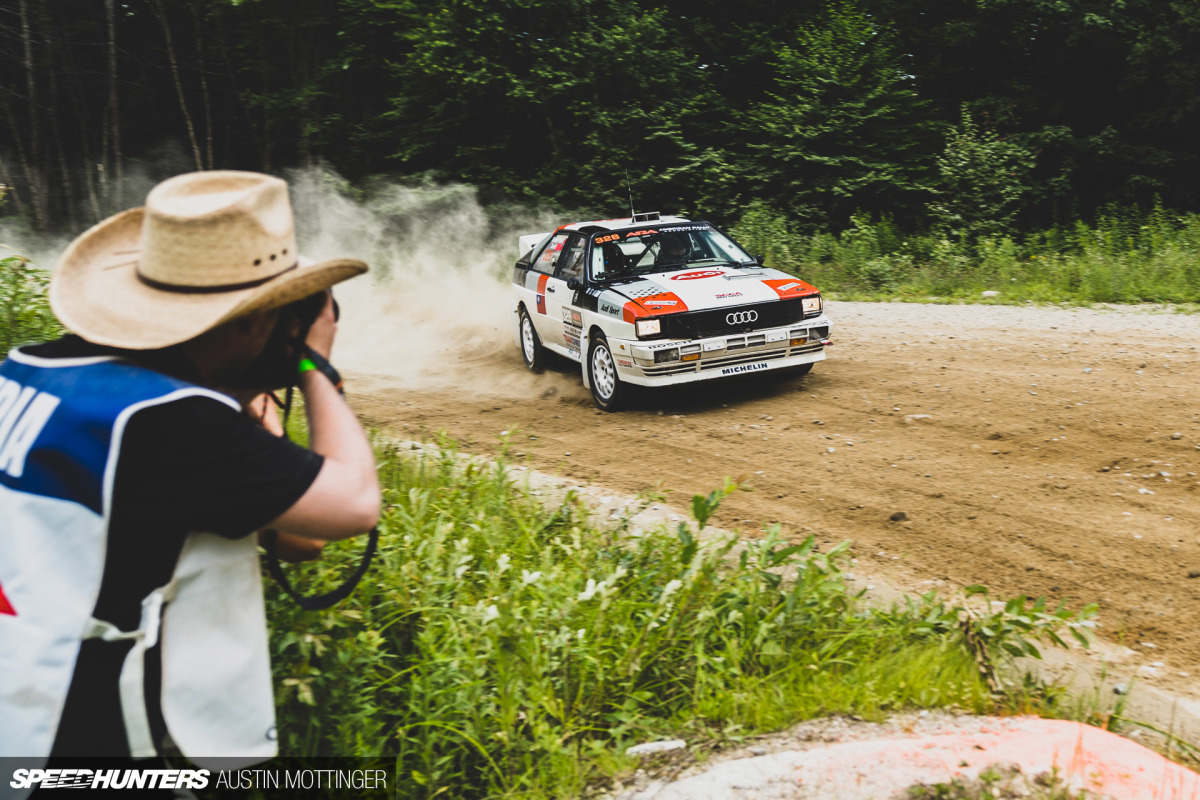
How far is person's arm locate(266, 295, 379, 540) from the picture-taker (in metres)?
1.79

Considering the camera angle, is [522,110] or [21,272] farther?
[522,110]

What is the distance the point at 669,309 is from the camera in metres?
8.53

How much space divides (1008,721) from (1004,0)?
64.0 ft

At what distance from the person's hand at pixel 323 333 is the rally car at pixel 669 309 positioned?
6413mm

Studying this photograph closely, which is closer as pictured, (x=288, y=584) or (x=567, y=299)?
(x=288, y=584)

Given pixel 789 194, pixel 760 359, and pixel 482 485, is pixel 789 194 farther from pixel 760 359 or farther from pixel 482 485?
pixel 482 485

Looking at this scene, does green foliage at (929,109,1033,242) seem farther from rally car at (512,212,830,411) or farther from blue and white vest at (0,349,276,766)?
blue and white vest at (0,349,276,766)

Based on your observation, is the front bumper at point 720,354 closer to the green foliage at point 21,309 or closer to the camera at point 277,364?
the green foliage at point 21,309

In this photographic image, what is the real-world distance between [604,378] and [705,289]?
1324mm

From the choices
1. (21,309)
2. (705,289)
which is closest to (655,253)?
(705,289)

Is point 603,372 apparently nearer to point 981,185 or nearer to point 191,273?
point 191,273

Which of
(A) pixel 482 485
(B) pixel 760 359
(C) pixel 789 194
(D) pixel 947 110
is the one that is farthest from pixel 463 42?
(A) pixel 482 485

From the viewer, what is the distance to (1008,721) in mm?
3129

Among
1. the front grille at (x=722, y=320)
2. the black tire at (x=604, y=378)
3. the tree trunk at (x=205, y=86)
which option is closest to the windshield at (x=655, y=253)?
the black tire at (x=604, y=378)
